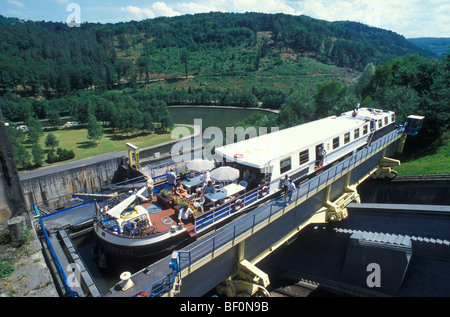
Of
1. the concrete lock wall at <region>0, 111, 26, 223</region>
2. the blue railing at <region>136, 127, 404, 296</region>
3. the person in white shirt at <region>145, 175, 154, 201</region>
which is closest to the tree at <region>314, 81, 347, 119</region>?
the blue railing at <region>136, 127, 404, 296</region>

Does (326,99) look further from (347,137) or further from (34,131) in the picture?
(34,131)

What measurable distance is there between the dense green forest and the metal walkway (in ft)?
57.0

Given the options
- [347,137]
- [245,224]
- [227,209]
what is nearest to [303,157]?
[347,137]

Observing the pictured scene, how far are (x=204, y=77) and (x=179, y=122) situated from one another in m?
60.2

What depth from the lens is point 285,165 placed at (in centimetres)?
1530

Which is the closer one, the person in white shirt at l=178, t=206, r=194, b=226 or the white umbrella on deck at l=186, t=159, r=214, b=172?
the person in white shirt at l=178, t=206, r=194, b=226

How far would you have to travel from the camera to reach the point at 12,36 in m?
133

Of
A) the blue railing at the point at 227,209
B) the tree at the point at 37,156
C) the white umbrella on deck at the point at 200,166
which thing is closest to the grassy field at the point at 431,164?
the blue railing at the point at 227,209

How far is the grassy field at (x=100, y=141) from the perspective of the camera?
159ft

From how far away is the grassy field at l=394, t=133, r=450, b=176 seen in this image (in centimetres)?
2256

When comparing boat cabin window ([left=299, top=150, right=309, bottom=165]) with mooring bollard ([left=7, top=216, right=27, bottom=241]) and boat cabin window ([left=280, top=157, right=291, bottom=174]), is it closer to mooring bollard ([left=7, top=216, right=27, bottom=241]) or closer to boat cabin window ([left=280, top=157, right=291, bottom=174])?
boat cabin window ([left=280, top=157, right=291, bottom=174])

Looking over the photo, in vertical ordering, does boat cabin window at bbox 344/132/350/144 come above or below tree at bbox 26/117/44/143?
above

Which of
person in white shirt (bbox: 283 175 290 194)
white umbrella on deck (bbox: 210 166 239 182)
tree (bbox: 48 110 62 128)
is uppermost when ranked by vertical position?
white umbrella on deck (bbox: 210 166 239 182)

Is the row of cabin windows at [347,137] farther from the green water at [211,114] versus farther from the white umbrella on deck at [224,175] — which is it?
the green water at [211,114]
